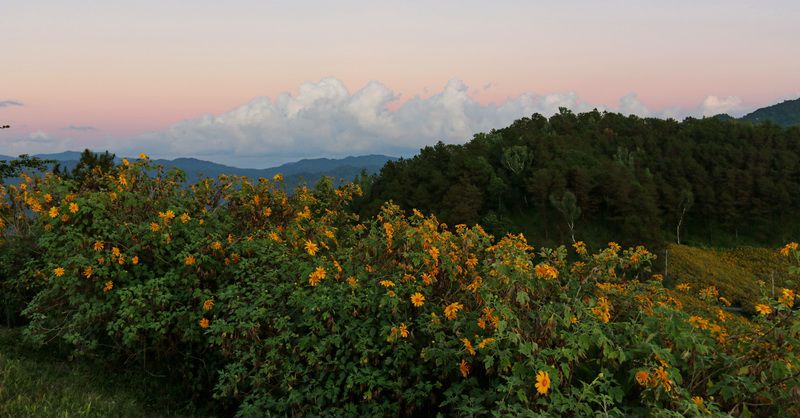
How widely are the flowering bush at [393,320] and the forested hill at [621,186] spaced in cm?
4956

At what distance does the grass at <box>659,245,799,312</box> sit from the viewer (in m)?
39.7

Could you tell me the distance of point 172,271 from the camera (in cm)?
562

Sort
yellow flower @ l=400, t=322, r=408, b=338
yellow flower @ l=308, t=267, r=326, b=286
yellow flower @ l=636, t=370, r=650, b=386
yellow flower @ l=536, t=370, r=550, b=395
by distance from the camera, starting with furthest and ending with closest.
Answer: yellow flower @ l=308, t=267, r=326, b=286 < yellow flower @ l=400, t=322, r=408, b=338 < yellow flower @ l=636, t=370, r=650, b=386 < yellow flower @ l=536, t=370, r=550, b=395

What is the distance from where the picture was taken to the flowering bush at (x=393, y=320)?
3.63m

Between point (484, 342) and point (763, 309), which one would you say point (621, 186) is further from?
point (484, 342)

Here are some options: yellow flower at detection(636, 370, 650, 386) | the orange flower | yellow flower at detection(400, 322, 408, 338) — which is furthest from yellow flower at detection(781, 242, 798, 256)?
yellow flower at detection(400, 322, 408, 338)

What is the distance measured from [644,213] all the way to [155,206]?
2317 inches

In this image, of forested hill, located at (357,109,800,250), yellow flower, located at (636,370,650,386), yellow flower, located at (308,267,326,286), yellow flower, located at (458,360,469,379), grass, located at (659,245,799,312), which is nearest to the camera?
yellow flower, located at (636,370,650,386)

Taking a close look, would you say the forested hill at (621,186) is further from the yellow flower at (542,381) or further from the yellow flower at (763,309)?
the yellow flower at (542,381)

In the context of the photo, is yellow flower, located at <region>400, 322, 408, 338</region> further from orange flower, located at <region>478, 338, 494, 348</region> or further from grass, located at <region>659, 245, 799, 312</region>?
grass, located at <region>659, 245, 799, 312</region>

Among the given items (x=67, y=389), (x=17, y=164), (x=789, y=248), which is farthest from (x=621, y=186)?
(x=67, y=389)

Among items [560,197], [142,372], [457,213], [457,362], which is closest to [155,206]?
[142,372]

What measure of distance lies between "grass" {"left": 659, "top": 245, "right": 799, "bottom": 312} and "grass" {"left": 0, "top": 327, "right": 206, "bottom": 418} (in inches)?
1616

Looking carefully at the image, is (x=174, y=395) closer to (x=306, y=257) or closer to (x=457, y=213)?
(x=306, y=257)
